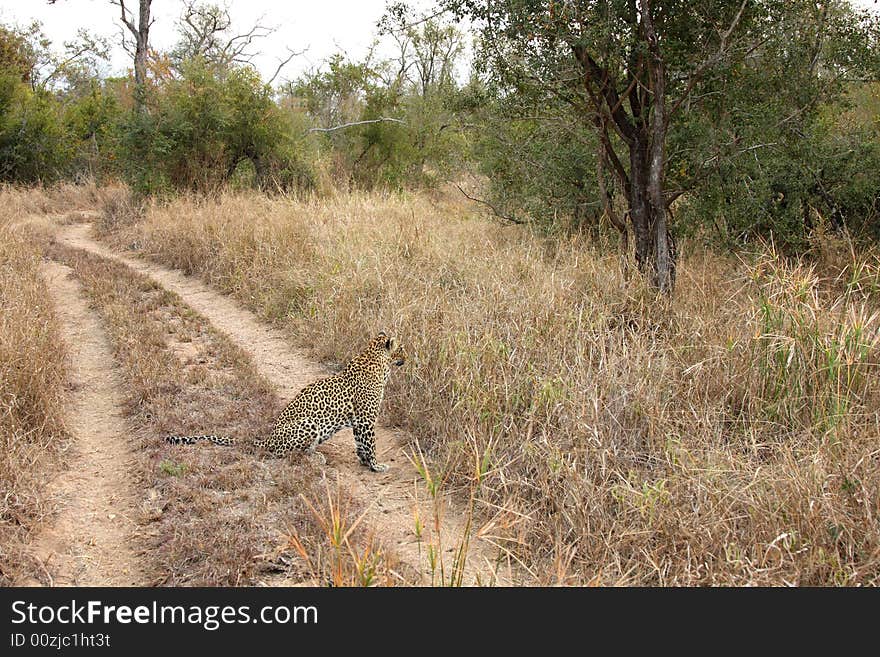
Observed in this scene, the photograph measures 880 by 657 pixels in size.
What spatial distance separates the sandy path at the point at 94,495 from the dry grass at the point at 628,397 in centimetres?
195

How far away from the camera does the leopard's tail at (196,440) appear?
505 centimetres

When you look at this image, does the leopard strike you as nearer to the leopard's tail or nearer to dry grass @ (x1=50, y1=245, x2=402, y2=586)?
the leopard's tail

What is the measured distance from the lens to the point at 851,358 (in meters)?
4.92

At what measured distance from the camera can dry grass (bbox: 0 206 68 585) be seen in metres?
4.05

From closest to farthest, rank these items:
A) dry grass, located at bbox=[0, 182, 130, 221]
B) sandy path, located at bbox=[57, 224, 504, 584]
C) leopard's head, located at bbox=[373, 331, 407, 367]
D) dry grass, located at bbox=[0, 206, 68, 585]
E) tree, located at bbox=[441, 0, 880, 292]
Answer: dry grass, located at bbox=[0, 206, 68, 585] → sandy path, located at bbox=[57, 224, 504, 584] → leopard's head, located at bbox=[373, 331, 407, 367] → tree, located at bbox=[441, 0, 880, 292] → dry grass, located at bbox=[0, 182, 130, 221]

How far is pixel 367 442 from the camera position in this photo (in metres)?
5.04

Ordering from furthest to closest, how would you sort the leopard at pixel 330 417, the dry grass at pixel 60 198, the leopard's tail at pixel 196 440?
the dry grass at pixel 60 198
the leopard's tail at pixel 196 440
the leopard at pixel 330 417

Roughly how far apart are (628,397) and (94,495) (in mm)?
3522

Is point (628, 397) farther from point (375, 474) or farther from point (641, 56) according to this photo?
point (641, 56)

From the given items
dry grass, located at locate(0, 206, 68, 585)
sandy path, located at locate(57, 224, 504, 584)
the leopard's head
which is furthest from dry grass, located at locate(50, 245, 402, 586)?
the leopard's head

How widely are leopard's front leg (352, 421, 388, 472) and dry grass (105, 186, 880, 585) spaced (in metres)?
0.43

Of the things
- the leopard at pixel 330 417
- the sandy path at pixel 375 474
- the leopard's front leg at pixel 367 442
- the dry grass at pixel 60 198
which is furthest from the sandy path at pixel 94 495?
the dry grass at pixel 60 198

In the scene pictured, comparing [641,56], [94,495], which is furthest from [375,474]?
[641,56]

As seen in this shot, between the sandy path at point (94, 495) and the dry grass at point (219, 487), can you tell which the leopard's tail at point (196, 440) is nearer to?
the dry grass at point (219, 487)
